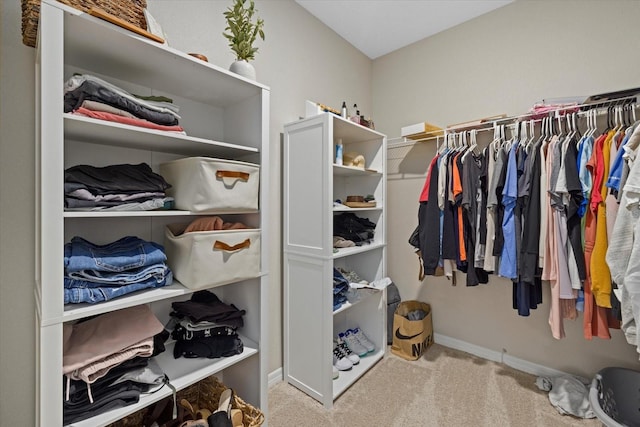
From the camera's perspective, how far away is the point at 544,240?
165 centimetres

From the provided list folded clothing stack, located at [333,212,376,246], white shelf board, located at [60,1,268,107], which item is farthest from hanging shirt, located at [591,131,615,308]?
white shelf board, located at [60,1,268,107]

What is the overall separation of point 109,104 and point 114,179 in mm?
268

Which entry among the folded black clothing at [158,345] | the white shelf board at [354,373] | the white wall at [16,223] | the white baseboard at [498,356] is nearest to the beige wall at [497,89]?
the white baseboard at [498,356]

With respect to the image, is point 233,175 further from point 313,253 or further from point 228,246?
point 313,253

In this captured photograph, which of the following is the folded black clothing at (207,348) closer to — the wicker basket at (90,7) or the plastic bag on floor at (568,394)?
the wicker basket at (90,7)

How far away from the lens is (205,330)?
1.37 metres

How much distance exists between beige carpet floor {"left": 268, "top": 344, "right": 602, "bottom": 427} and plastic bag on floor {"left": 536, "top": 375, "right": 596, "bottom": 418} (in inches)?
1.4

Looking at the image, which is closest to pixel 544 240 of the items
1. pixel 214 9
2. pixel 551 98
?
pixel 551 98

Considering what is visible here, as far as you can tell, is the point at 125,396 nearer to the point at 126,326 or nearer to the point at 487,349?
the point at 126,326

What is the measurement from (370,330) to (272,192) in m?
1.38

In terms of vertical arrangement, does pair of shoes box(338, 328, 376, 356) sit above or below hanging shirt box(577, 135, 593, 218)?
below

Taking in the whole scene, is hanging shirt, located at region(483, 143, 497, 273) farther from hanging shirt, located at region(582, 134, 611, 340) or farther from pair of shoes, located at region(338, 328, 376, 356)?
pair of shoes, located at region(338, 328, 376, 356)

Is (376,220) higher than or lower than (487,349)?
higher

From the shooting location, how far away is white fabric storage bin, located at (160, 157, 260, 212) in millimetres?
1193
